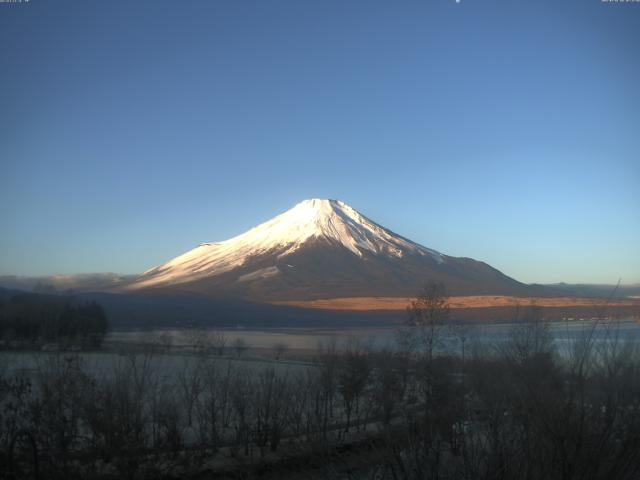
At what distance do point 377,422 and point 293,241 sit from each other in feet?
435

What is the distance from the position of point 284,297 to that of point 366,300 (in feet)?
51.0

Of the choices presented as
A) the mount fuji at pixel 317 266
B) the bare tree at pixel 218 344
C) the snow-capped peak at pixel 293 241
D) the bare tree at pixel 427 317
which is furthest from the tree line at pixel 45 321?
the snow-capped peak at pixel 293 241

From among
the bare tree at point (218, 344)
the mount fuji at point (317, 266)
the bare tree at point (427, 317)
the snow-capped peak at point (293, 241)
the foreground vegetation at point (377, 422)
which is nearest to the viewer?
the foreground vegetation at point (377, 422)

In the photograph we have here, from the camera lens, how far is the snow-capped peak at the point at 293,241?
135m

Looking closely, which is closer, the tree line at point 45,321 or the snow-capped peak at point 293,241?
the tree line at point 45,321

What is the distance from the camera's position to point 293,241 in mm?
147250

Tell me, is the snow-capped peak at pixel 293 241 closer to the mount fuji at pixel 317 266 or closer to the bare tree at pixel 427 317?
the mount fuji at pixel 317 266

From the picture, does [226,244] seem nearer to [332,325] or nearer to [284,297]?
[284,297]

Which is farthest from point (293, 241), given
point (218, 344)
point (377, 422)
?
point (377, 422)

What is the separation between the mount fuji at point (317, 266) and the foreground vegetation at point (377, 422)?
7488 cm

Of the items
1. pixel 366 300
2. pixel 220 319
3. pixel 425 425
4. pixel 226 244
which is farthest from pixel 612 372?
pixel 226 244

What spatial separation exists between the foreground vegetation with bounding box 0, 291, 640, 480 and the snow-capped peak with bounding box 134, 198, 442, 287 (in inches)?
4138

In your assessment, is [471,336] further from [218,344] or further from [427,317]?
[218,344]

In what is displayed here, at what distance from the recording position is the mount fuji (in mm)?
109088
